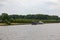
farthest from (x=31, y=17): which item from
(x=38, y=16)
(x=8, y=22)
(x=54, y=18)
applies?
(x=8, y=22)

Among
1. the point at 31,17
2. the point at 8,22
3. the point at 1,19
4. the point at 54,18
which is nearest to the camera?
the point at 8,22

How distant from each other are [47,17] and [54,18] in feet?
29.9

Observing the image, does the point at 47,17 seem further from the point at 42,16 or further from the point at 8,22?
the point at 8,22

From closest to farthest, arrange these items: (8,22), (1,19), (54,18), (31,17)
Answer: (8,22) < (1,19) < (31,17) < (54,18)

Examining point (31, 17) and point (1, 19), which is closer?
point (1, 19)

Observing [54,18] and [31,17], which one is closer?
[31,17]

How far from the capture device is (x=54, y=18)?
187750 millimetres

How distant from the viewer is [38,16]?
17700cm

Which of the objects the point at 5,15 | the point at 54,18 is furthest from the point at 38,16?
the point at 5,15

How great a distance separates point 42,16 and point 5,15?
53518mm

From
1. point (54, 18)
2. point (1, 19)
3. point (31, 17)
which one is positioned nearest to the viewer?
point (1, 19)

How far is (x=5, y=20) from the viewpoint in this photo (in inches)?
4808

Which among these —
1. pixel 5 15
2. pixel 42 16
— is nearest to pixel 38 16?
pixel 42 16

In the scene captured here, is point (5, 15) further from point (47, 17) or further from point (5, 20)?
point (47, 17)
